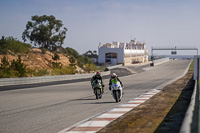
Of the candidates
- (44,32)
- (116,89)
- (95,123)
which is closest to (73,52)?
(44,32)

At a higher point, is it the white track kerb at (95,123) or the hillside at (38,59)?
the hillside at (38,59)

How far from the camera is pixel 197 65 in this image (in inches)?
1140

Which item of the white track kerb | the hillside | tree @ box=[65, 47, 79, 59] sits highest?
tree @ box=[65, 47, 79, 59]

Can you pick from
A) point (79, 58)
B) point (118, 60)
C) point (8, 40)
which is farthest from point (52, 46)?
point (118, 60)

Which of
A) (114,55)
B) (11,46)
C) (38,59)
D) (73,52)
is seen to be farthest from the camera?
(114,55)

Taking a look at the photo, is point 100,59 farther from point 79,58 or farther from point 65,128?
point 65,128

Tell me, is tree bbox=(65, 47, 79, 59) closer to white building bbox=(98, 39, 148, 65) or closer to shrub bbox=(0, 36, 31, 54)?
shrub bbox=(0, 36, 31, 54)

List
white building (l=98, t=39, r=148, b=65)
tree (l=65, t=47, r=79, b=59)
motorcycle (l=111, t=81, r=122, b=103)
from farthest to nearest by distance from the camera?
white building (l=98, t=39, r=148, b=65) < tree (l=65, t=47, r=79, b=59) < motorcycle (l=111, t=81, r=122, b=103)

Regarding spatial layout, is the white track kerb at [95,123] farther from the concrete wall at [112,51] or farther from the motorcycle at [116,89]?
the concrete wall at [112,51]

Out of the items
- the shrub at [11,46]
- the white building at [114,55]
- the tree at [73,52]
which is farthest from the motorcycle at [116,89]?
the white building at [114,55]

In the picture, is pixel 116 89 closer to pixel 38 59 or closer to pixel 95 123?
pixel 95 123

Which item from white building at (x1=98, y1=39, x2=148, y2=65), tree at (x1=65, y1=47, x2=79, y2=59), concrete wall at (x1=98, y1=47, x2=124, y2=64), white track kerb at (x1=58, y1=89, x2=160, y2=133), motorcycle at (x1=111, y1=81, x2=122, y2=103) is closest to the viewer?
white track kerb at (x1=58, y1=89, x2=160, y2=133)

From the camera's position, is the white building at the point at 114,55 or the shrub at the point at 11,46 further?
the white building at the point at 114,55

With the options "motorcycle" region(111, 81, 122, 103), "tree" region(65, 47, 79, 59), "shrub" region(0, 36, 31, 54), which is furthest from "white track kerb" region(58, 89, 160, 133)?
"tree" region(65, 47, 79, 59)
